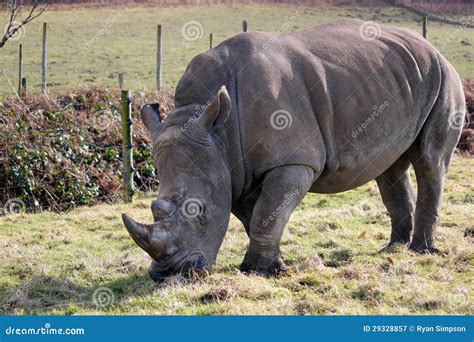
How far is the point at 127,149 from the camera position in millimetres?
14266

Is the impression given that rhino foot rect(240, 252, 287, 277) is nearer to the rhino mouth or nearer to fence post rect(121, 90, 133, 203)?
the rhino mouth

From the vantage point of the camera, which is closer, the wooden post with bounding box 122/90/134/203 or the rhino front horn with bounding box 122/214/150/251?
the rhino front horn with bounding box 122/214/150/251

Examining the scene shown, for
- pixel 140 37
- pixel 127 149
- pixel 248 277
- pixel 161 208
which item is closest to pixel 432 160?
pixel 248 277

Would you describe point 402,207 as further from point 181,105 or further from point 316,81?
point 181,105

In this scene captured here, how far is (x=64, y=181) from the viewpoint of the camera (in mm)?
14125

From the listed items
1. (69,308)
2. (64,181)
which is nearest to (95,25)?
(64,181)

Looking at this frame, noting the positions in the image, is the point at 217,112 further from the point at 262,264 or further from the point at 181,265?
the point at 262,264

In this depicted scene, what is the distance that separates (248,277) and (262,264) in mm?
372

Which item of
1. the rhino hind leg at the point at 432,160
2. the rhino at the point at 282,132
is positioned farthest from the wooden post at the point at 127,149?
the rhino hind leg at the point at 432,160

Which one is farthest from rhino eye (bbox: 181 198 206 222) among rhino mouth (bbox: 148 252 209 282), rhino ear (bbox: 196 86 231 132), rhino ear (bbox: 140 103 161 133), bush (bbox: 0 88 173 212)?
bush (bbox: 0 88 173 212)

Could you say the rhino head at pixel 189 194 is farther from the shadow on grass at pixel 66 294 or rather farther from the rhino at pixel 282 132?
the shadow on grass at pixel 66 294

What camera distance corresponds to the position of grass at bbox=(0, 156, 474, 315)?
7.24m

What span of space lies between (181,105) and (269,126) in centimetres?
92

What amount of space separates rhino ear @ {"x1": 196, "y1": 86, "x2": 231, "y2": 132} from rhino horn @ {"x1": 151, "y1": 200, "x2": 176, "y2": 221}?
0.82 meters
